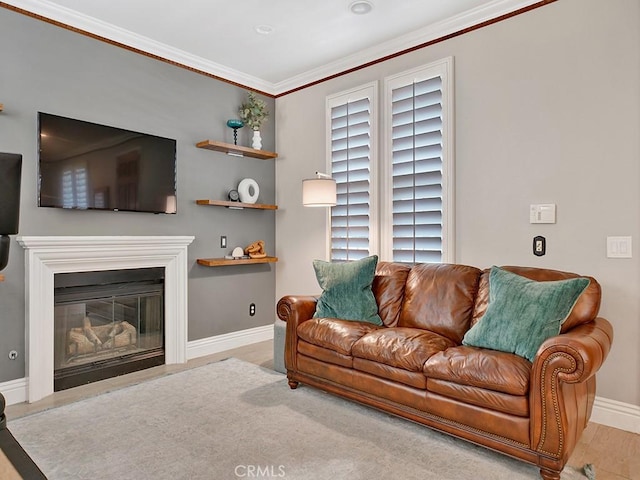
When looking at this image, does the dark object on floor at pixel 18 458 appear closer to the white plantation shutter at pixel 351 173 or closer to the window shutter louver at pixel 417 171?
the window shutter louver at pixel 417 171

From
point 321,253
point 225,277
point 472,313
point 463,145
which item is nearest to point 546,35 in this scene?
point 463,145

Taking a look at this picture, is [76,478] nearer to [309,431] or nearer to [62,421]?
[62,421]

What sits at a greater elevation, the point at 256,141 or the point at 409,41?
the point at 409,41

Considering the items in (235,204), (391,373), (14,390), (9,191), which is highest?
(235,204)

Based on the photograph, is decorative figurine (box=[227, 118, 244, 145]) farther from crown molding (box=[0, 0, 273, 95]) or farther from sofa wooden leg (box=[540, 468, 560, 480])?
sofa wooden leg (box=[540, 468, 560, 480])

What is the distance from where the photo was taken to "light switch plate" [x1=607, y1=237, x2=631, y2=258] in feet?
8.59

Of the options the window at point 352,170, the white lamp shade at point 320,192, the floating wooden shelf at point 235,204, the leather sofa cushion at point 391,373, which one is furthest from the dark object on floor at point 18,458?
the window at point 352,170

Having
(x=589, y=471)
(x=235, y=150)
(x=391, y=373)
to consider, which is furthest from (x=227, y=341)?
(x=589, y=471)

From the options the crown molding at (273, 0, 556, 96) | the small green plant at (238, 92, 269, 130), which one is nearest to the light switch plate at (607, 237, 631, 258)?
the crown molding at (273, 0, 556, 96)

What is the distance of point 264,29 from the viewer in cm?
348

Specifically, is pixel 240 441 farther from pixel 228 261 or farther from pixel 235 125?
pixel 235 125

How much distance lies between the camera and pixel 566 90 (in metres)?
2.86

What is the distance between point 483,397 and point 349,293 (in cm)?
129

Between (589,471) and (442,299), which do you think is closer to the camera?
(589,471)
